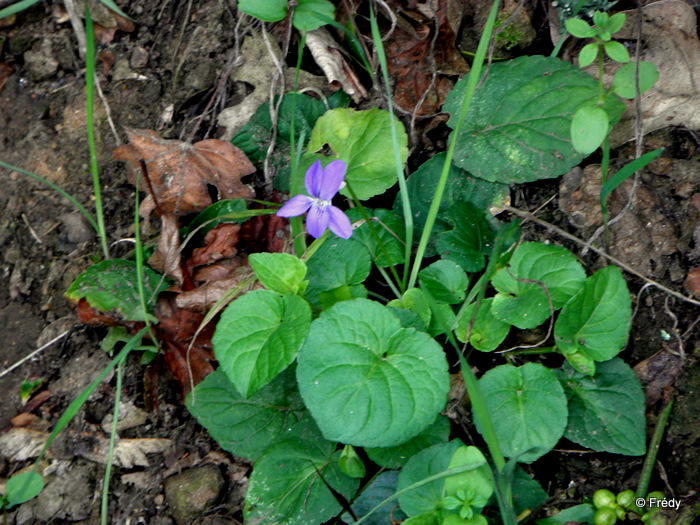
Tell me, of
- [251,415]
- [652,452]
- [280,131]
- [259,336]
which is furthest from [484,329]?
[280,131]

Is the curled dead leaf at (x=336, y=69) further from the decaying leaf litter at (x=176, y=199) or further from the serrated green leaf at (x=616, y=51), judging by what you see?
the serrated green leaf at (x=616, y=51)

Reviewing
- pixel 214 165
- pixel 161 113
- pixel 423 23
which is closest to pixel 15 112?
pixel 161 113

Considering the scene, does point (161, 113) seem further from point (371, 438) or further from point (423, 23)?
point (371, 438)

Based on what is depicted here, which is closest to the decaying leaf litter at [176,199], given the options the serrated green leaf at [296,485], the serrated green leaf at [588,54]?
the serrated green leaf at [296,485]

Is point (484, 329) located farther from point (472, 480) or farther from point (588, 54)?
point (588, 54)

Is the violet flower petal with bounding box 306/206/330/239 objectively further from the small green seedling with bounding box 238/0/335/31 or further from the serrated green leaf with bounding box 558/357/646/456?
the serrated green leaf with bounding box 558/357/646/456

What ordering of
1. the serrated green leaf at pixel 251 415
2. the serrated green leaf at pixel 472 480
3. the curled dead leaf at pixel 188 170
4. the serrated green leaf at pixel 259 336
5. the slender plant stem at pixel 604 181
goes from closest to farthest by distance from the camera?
the serrated green leaf at pixel 472 480 → the serrated green leaf at pixel 259 336 → the slender plant stem at pixel 604 181 → the serrated green leaf at pixel 251 415 → the curled dead leaf at pixel 188 170

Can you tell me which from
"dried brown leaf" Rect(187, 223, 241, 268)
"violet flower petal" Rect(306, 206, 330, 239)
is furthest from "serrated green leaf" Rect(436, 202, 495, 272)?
"dried brown leaf" Rect(187, 223, 241, 268)
